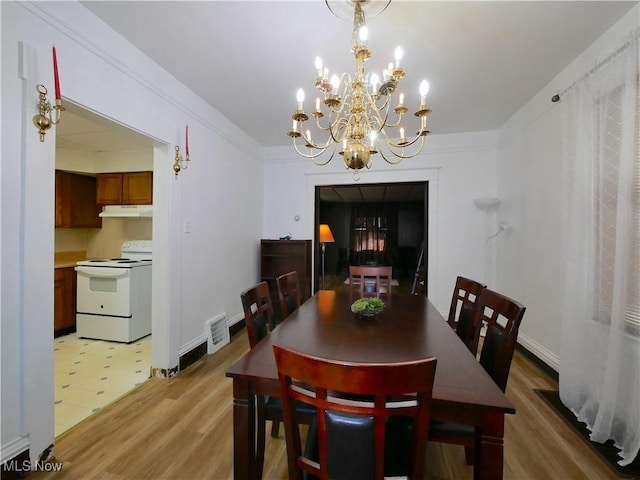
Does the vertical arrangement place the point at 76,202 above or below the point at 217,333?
above

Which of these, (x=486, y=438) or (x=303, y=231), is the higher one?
(x=303, y=231)

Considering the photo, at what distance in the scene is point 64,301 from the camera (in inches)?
130

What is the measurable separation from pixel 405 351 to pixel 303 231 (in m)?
3.17

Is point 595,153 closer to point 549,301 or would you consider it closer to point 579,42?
point 579,42

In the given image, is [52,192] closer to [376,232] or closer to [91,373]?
[91,373]

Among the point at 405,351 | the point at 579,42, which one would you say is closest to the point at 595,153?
the point at 579,42

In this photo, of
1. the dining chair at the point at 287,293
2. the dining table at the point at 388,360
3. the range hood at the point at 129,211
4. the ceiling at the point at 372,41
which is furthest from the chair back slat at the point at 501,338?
the range hood at the point at 129,211

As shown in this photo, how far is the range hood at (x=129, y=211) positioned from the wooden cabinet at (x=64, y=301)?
82 centimetres

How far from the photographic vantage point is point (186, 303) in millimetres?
2625

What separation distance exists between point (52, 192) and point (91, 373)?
1.83m

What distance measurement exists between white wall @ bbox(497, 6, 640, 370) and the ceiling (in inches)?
7.0

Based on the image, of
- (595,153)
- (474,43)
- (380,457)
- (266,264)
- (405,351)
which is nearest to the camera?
(380,457)

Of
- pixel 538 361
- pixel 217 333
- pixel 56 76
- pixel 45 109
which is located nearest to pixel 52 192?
pixel 45 109

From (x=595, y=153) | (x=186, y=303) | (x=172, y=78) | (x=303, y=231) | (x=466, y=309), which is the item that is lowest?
(x=186, y=303)
